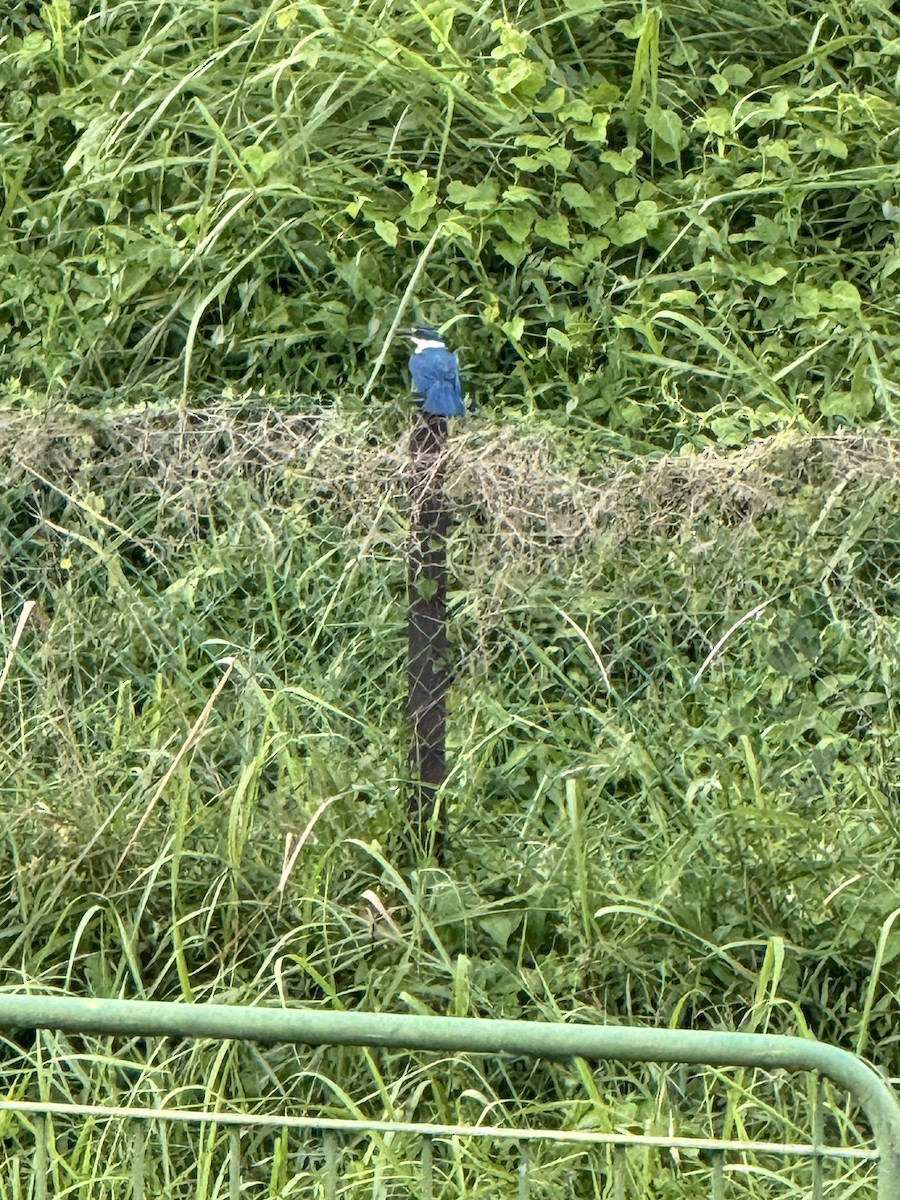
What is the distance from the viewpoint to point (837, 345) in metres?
5.02

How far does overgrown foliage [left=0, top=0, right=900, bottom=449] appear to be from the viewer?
16.6 ft

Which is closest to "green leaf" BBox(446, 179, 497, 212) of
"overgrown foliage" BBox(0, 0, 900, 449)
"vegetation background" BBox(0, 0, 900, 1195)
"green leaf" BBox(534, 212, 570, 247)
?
"overgrown foliage" BBox(0, 0, 900, 449)

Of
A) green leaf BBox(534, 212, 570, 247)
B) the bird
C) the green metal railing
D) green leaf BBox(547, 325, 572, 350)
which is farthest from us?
green leaf BBox(534, 212, 570, 247)

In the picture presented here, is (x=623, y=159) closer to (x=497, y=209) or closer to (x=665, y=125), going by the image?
(x=665, y=125)

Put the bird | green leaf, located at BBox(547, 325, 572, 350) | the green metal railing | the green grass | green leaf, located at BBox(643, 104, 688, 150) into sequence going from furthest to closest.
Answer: green leaf, located at BBox(643, 104, 688, 150)
green leaf, located at BBox(547, 325, 572, 350)
the bird
the green grass
the green metal railing

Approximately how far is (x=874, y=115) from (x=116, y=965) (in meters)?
3.62

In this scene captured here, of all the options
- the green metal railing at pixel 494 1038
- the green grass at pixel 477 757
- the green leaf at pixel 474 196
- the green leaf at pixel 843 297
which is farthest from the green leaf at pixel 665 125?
the green metal railing at pixel 494 1038

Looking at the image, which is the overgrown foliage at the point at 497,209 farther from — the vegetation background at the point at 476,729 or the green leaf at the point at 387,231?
the vegetation background at the point at 476,729

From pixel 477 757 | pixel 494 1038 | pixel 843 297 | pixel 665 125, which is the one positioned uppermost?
pixel 494 1038

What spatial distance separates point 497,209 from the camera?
5.21 metres

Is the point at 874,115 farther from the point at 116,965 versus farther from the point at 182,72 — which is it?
the point at 116,965

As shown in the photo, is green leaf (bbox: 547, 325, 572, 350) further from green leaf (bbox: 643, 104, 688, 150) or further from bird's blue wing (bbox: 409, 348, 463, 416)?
bird's blue wing (bbox: 409, 348, 463, 416)

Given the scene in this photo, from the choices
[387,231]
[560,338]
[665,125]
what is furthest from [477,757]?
[665,125]

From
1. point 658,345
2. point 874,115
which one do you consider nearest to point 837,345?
point 658,345
